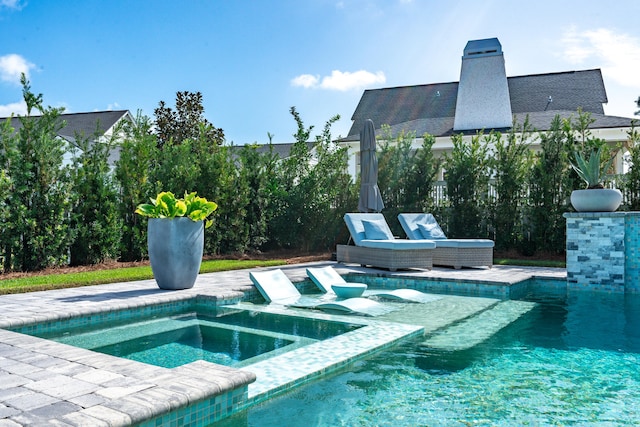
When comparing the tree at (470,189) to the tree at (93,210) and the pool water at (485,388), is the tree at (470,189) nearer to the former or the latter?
the pool water at (485,388)

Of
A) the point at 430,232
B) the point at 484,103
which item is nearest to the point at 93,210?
the point at 430,232

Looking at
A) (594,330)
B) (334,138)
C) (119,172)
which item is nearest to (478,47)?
(334,138)

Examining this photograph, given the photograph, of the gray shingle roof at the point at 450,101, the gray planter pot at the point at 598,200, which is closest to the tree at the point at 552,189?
the gray planter pot at the point at 598,200

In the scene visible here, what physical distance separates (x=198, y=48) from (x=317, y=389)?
43.9ft

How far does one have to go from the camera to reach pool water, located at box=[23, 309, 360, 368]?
4656mm

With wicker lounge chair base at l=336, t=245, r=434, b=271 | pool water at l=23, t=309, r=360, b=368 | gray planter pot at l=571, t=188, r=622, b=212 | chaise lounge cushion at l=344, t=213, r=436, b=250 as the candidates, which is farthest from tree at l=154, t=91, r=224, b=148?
pool water at l=23, t=309, r=360, b=368

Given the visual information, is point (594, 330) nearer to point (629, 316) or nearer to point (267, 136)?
point (629, 316)

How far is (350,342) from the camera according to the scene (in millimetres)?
4734

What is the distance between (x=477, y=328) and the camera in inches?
228

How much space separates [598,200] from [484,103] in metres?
12.5

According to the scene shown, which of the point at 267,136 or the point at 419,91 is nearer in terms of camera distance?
the point at 267,136

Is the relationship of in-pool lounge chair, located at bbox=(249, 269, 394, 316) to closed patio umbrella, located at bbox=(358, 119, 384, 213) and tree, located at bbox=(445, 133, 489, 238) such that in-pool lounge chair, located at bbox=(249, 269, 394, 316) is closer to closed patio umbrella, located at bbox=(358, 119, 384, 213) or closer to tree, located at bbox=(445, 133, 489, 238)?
closed patio umbrella, located at bbox=(358, 119, 384, 213)

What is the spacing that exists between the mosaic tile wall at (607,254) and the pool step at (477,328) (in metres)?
2.31

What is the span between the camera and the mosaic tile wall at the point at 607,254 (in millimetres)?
8859
